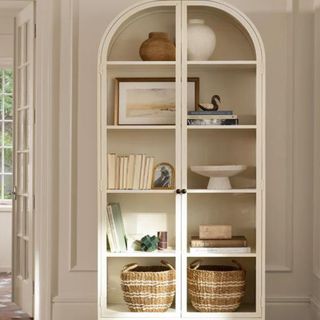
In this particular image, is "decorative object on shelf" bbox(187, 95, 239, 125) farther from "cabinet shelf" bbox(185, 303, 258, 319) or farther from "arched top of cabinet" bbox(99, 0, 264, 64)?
"cabinet shelf" bbox(185, 303, 258, 319)

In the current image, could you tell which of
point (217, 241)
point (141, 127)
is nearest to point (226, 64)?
point (141, 127)

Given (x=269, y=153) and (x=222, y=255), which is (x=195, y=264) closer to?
(x=222, y=255)

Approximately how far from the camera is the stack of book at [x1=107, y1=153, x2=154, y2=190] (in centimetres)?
387

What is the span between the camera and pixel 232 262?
3965 millimetres

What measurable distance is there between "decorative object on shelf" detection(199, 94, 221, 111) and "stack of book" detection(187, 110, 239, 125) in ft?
0.13

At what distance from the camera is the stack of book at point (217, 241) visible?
382 cm

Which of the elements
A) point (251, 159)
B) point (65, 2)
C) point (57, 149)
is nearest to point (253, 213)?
point (251, 159)

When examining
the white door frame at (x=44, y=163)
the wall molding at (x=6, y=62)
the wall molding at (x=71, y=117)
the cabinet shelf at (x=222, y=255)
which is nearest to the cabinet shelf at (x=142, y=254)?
the cabinet shelf at (x=222, y=255)

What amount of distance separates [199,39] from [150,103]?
47 centimetres

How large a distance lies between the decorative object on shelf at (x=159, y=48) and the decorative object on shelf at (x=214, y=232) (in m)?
1.01

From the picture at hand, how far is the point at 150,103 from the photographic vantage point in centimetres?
392

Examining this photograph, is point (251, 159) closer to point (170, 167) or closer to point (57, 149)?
point (170, 167)

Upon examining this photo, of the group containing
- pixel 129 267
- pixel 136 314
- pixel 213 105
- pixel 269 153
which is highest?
pixel 213 105

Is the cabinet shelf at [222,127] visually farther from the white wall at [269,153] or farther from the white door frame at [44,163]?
the white door frame at [44,163]
